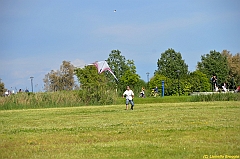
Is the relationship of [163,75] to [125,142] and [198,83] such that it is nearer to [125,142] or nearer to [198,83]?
[198,83]

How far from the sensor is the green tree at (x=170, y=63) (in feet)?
238

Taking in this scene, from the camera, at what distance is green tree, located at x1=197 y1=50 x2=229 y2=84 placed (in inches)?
3024

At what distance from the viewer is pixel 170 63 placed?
239ft

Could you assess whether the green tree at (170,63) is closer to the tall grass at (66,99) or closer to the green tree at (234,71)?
the green tree at (234,71)

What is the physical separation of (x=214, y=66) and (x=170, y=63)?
935 centimetres

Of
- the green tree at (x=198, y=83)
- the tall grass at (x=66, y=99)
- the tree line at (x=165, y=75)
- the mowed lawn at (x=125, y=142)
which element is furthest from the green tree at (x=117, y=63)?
the mowed lawn at (x=125, y=142)

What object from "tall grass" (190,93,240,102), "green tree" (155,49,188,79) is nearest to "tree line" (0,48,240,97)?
"green tree" (155,49,188,79)

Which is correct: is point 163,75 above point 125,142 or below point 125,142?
above

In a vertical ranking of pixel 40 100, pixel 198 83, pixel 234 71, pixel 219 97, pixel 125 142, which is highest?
pixel 234 71

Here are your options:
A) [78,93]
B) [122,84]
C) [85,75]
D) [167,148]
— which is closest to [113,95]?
[78,93]

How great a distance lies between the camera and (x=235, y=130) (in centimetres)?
1351

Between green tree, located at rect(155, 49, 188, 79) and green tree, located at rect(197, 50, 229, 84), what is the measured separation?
509 centimetres

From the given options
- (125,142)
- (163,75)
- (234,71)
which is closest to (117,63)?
(163,75)

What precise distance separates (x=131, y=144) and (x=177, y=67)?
2430 inches
